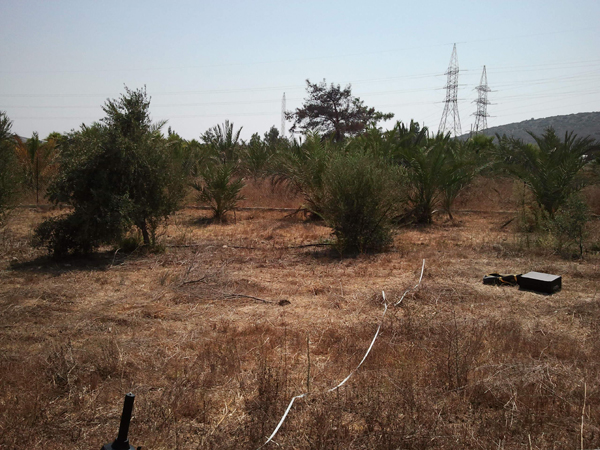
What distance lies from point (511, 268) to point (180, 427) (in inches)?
239

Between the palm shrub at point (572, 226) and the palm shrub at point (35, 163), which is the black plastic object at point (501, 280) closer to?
the palm shrub at point (572, 226)

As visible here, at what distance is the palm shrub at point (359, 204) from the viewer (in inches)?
349

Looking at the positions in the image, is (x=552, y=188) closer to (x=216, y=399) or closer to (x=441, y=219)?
(x=441, y=219)

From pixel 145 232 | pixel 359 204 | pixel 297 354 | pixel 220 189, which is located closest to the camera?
pixel 297 354

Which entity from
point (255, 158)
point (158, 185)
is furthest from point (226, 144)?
point (158, 185)

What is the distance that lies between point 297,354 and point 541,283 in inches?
144

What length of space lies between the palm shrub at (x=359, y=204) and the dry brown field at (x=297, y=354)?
3.42ft

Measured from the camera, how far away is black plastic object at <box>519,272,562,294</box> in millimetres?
6039

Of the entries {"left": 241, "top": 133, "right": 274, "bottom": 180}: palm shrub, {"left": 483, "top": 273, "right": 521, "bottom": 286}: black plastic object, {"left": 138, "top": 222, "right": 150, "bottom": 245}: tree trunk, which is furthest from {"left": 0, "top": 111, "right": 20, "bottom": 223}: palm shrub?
{"left": 241, "top": 133, "right": 274, "bottom": 180}: palm shrub

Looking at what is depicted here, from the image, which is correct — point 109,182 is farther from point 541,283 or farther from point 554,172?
point 554,172

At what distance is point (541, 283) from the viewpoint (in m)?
6.08

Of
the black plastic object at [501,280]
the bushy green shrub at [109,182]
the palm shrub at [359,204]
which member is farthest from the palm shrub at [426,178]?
the bushy green shrub at [109,182]

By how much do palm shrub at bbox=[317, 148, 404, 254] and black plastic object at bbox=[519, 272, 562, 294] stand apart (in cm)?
317

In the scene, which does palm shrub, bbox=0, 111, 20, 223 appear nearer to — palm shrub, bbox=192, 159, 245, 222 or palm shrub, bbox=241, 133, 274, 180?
palm shrub, bbox=192, 159, 245, 222
